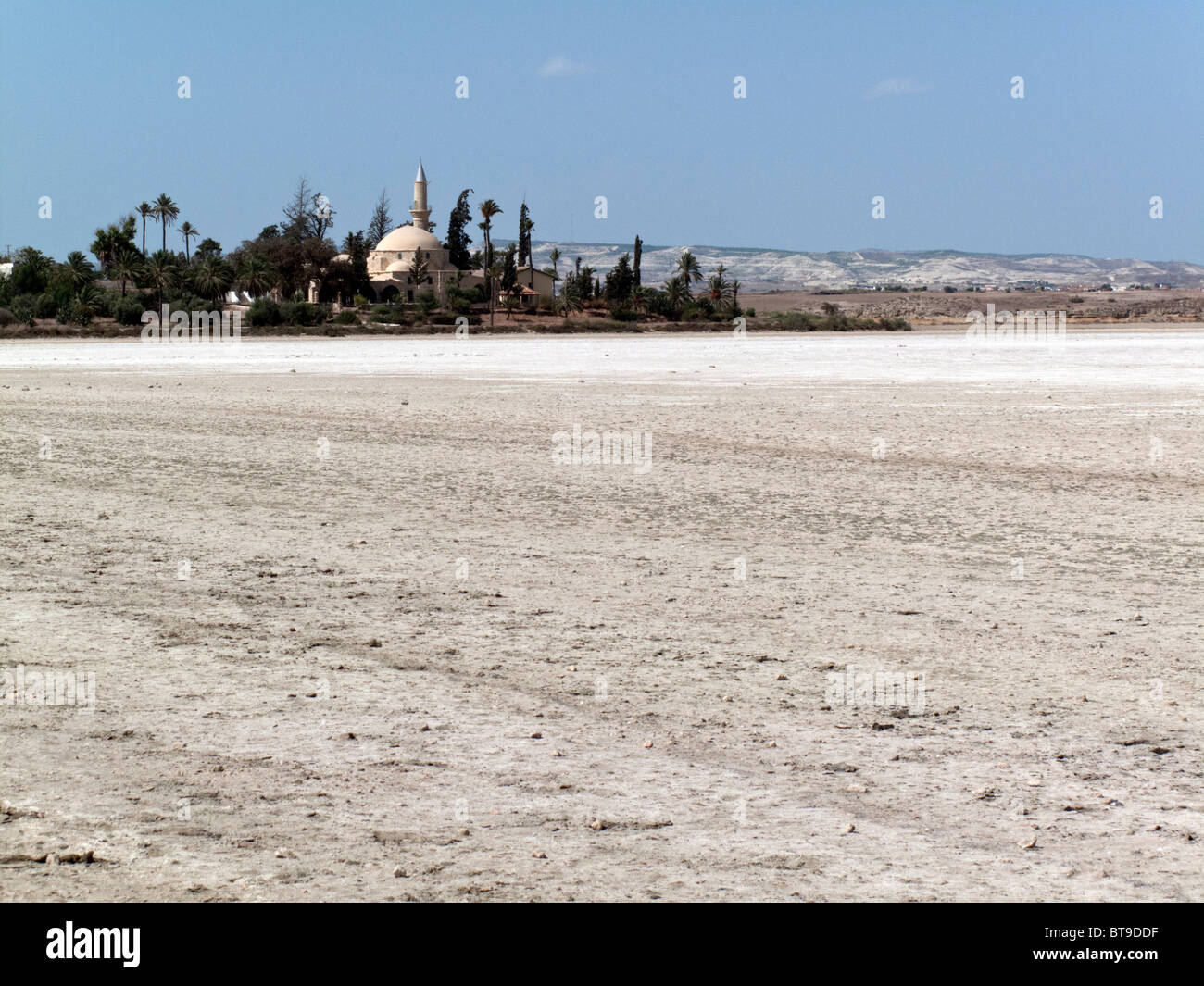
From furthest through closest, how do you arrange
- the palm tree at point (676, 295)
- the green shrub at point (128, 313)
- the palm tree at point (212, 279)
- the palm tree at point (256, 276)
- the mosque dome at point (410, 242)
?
the mosque dome at point (410, 242) → the palm tree at point (676, 295) → the palm tree at point (256, 276) → the palm tree at point (212, 279) → the green shrub at point (128, 313)

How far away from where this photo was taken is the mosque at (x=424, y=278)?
370 feet

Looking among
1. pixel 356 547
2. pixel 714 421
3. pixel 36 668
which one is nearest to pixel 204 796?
pixel 36 668

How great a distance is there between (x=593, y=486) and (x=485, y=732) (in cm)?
806

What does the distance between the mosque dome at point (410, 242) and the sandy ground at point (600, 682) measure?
4185 inches

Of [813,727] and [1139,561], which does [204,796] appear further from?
[1139,561]

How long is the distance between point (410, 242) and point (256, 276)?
67.0 feet

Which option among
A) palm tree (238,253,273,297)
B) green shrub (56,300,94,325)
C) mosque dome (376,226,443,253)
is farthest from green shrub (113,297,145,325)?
mosque dome (376,226,443,253)

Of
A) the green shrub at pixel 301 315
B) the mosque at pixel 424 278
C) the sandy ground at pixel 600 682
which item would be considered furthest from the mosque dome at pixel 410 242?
the sandy ground at pixel 600 682

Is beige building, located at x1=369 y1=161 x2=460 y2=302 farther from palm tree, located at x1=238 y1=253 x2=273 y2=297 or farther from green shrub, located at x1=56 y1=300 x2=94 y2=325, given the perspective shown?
green shrub, located at x1=56 y1=300 x2=94 y2=325

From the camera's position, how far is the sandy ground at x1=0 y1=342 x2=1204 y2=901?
4.52 metres

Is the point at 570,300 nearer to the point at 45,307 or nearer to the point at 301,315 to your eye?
the point at 301,315

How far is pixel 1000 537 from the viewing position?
1098 centimetres

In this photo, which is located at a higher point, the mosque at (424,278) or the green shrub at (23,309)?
the mosque at (424,278)

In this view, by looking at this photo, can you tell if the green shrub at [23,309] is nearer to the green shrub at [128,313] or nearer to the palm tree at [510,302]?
the green shrub at [128,313]
